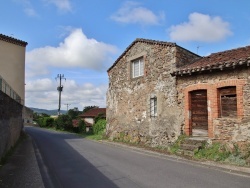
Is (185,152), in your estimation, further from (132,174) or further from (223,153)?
(132,174)

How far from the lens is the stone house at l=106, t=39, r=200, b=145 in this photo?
1525 centimetres

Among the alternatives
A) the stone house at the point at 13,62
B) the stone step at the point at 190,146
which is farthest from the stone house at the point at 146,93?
the stone house at the point at 13,62

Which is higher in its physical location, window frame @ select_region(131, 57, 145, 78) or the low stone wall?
window frame @ select_region(131, 57, 145, 78)

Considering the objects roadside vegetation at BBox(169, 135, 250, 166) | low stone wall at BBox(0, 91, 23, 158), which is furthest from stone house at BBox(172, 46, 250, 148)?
low stone wall at BBox(0, 91, 23, 158)

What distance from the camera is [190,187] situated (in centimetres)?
700

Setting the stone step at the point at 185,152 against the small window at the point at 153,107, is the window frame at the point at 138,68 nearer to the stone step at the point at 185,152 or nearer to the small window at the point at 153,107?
the small window at the point at 153,107

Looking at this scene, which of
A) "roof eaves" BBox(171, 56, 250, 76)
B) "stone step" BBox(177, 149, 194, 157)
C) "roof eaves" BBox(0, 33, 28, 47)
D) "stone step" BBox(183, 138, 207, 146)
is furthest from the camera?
"roof eaves" BBox(0, 33, 28, 47)

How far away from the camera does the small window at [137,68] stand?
721 inches

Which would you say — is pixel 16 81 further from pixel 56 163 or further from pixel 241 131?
pixel 241 131

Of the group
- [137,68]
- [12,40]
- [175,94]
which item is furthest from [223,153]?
[12,40]

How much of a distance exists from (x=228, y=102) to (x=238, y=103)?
756mm

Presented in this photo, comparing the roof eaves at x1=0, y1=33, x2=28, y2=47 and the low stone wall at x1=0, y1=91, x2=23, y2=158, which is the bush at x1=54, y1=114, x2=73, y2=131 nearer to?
the roof eaves at x1=0, y1=33, x2=28, y2=47

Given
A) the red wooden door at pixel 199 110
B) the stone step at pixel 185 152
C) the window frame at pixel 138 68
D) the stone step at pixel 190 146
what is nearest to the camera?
the stone step at pixel 185 152

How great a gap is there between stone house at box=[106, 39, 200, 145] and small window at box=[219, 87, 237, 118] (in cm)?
238
